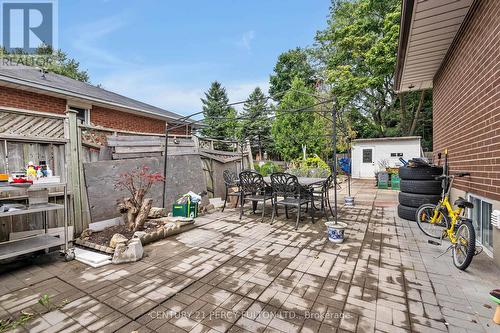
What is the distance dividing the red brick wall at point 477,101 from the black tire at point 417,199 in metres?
0.52

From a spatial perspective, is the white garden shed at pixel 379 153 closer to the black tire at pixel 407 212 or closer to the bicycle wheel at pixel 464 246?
the black tire at pixel 407 212

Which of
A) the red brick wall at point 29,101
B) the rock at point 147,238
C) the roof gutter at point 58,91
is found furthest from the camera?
the red brick wall at point 29,101

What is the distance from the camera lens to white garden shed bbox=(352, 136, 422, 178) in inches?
541

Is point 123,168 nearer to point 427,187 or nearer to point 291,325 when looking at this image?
point 291,325

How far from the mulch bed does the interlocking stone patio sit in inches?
19.7

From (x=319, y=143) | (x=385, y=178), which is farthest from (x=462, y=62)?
(x=319, y=143)

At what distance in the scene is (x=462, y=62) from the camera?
381 cm

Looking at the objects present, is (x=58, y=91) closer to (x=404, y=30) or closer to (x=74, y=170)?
(x=74, y=170)

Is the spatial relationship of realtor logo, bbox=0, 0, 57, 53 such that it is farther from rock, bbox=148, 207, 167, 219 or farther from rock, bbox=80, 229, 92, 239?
rock, bbox=80, 229, 92, 239

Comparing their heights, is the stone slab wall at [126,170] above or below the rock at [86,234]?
above

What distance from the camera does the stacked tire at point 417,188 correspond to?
4.68 metres

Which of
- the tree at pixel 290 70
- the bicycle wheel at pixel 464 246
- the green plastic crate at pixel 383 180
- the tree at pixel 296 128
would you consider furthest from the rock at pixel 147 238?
the tree at pixel 290 70

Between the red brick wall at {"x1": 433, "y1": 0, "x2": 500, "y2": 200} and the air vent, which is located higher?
the red brick wall at {"x1": 433, "y1": 0, "x2": 500, "y2": 200}

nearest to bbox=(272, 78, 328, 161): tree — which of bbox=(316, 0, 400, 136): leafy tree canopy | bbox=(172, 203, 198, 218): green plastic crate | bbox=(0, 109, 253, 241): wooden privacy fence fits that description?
bbox=(316, 0, 400, 136): leafy tree canopy
